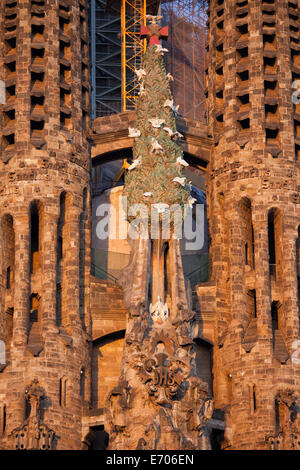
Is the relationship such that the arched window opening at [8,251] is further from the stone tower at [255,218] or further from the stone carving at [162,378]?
the stone tower at [255,218]

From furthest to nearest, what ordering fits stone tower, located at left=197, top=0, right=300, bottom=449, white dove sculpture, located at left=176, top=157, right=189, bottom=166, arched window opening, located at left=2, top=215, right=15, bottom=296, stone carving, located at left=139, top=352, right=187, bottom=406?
white dove sculpture, located at left=176, top=157, right=189, bottom=166 → arched window opening, located at left=2, top=215, right=15, bottom=296 → stone tower, located at left=197, top=0, right=300, bottom=449 → stone carving, located at left=139, top=352, right=187, bottom=406

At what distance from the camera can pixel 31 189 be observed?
56250 mm

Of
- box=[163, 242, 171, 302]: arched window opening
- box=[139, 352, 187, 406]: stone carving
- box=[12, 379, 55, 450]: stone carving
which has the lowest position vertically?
box=[12, 379, 55, 450]: stone carving

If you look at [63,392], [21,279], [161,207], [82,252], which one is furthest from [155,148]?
[63,392]

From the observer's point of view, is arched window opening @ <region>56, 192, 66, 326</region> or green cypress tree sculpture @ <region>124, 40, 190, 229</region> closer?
arched window opening @ <region>56, 192, 66, 326</region>

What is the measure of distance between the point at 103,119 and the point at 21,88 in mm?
3465

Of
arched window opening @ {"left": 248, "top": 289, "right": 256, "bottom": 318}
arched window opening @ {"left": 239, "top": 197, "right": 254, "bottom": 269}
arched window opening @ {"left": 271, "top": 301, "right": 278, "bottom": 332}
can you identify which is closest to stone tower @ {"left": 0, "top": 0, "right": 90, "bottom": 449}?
arched window opening @ {"left": 239, "top": 197, "right": 254, "bottom": 269}

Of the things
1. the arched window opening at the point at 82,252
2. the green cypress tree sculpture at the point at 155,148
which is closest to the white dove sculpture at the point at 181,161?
the green cypress tree sculpture at the point at 155,148

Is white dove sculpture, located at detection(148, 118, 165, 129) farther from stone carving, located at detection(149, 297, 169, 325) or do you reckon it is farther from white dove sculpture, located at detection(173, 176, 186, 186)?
stone carving, located at detection(149, 297, 169, 325)

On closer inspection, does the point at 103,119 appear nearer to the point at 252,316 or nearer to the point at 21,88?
the point at 21,88

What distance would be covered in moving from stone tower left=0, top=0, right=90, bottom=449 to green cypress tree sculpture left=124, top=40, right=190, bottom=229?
7.02 ft

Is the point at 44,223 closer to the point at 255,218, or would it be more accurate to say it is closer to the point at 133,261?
the point at 133,261

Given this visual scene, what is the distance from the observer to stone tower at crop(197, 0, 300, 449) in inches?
2141

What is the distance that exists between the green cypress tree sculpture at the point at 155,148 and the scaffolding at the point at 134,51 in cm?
924
